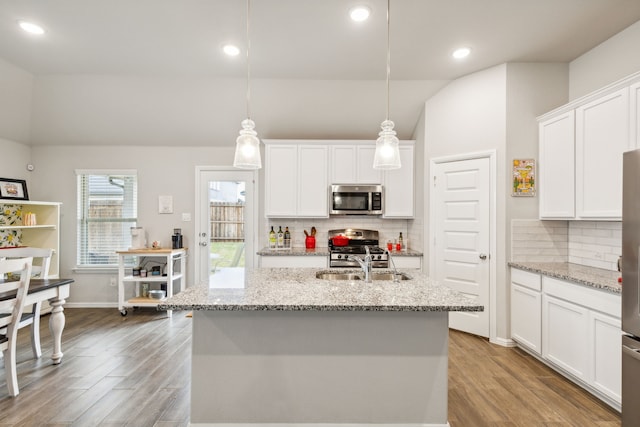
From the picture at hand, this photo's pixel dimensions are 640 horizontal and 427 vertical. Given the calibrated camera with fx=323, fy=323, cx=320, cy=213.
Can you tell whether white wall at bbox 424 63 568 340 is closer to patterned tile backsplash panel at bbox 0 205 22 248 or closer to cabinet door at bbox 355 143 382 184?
cabinet door at bbox 355 143 382 184

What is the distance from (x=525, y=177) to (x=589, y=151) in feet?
2.17

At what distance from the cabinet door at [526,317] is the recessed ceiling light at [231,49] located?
3671 mm

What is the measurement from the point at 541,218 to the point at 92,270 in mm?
5862

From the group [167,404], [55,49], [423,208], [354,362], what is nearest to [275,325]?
[354,362]

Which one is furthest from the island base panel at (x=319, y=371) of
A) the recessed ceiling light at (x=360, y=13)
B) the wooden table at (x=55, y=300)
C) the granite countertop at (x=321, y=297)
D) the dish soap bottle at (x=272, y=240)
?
the dish soap bottle at (x=272, y=240)

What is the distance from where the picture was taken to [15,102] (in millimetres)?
4012

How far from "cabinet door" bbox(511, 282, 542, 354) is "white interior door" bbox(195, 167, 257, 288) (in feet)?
11.0

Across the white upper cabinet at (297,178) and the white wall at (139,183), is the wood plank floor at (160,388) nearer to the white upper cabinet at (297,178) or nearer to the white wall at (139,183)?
the white wall at (139,183)

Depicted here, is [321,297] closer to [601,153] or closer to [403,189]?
[601,153]

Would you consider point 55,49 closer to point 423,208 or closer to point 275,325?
point 275,325

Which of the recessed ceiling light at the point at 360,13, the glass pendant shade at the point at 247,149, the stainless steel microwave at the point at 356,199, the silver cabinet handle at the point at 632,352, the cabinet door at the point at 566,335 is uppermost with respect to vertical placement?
the recessed ceiling light at the point at 360,13

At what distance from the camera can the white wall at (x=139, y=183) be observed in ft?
15.6

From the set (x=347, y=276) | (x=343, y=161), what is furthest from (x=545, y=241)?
(x=343, y=161)

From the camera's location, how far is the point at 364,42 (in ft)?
10.1
